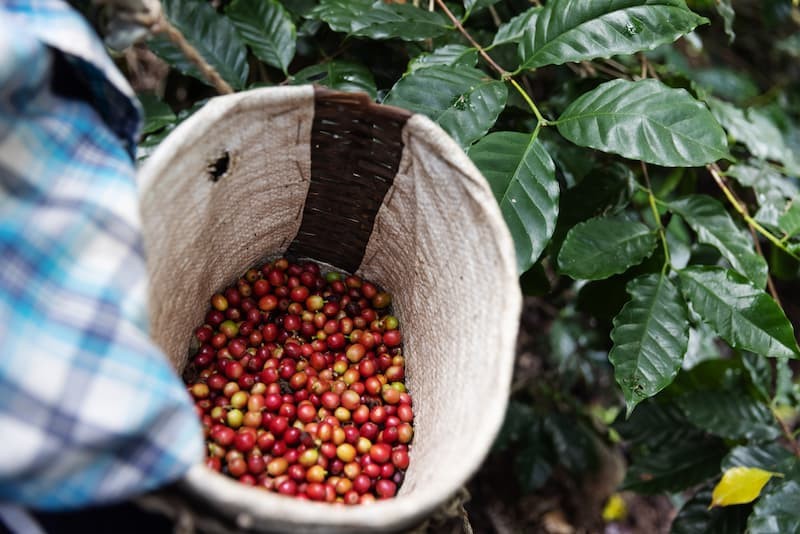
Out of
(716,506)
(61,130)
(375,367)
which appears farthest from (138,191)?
(716,506)

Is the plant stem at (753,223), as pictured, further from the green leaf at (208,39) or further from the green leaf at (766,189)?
the green leaf at (208,39)

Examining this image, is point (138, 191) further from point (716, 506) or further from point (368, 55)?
point (716, 506)

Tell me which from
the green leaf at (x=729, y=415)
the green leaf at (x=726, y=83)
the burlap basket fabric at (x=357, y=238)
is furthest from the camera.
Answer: the green leaf at (x=726, y=83)

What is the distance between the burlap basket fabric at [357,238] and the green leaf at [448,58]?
0.75 ft

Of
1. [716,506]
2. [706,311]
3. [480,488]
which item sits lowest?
[480,488]

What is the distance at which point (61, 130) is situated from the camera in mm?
793

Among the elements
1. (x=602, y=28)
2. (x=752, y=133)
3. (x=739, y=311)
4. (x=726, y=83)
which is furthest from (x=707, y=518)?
(x=726, y=83)

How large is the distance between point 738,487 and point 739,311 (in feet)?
1.34

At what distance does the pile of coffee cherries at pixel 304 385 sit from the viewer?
111 cm

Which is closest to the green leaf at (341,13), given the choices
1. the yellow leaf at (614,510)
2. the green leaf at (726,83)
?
the green leaf at (726,83)

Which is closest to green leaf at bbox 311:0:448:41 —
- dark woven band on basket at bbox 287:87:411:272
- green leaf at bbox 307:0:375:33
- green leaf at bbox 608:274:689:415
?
green leaf at bbox 307:0:375:33

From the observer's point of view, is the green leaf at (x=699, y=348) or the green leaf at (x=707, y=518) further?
the green leaf at (x=699, y=348)

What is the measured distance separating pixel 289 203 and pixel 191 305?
28cm

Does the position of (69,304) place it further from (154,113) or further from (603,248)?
(603,248)
